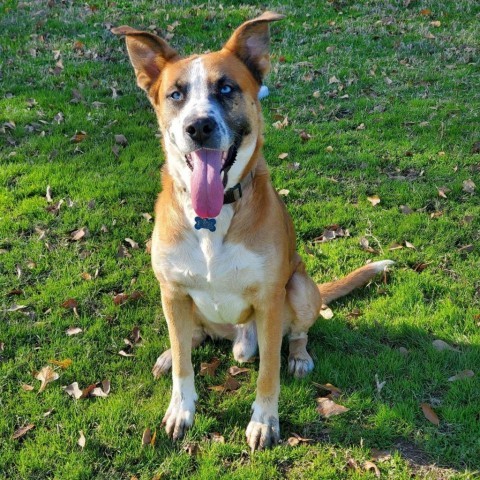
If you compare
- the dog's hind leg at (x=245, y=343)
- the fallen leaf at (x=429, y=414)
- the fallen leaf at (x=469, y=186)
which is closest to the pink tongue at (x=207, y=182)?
the dog's hind leg at (x=245, y=343)

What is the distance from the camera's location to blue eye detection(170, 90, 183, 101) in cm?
312

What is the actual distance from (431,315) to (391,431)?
122cm

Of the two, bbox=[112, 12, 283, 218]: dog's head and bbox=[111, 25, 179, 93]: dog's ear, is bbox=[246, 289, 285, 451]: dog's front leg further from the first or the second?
bbox=[111, 25, 179, 93]: dog's ear

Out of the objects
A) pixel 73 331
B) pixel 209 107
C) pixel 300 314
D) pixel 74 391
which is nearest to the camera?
pixel 209 107

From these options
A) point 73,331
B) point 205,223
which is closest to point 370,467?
point 205,223

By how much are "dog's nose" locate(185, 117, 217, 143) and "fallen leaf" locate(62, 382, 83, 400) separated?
199 cm

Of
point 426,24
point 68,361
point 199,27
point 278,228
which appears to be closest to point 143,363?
point 68,361

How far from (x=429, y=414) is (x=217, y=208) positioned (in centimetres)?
193

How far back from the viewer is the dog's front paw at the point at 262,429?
337 centimetres

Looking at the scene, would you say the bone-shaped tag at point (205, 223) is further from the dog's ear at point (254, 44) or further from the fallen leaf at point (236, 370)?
the fallen leaf at point (236, 370)

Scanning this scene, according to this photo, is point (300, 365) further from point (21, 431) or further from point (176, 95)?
point (176, 95)

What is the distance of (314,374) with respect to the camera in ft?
12.8

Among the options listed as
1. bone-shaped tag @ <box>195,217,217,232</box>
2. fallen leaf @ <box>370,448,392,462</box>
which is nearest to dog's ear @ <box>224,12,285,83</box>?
bone-shaped tag @ <box>195,217,217,232</box>

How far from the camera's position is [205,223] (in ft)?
10.4
